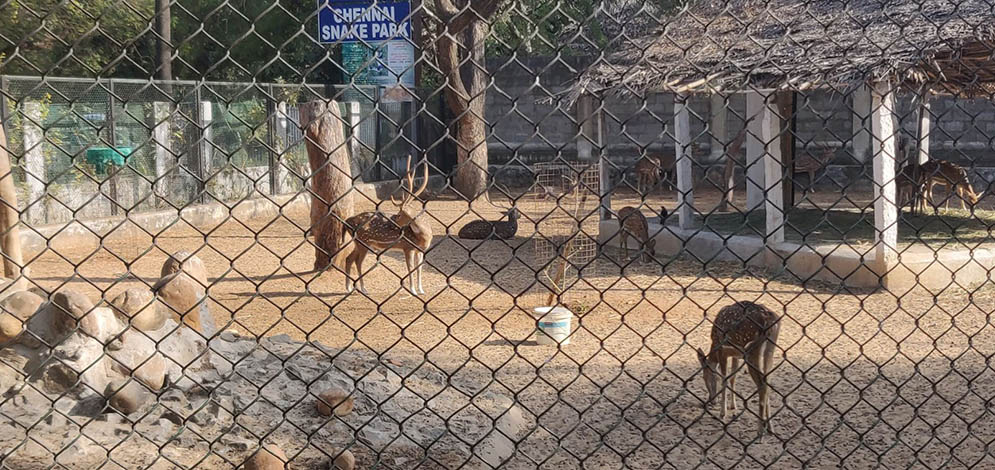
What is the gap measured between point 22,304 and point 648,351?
4.20m

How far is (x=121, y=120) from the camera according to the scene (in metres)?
13.0

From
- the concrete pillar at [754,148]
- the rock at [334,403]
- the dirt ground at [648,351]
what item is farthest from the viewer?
the concrete pillar at [754,148]

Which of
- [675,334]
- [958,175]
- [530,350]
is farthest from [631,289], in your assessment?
[958,175]

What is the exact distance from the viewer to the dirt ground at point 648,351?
4.26 m

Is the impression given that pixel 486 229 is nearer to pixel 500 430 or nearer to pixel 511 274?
pixel 511 274

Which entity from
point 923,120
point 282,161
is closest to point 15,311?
point 282,161

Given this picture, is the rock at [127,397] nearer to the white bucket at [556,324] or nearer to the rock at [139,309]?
the rock at [139,309]

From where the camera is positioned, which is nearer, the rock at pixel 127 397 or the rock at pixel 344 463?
the rock at pixel 344 463

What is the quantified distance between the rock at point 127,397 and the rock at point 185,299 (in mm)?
1108

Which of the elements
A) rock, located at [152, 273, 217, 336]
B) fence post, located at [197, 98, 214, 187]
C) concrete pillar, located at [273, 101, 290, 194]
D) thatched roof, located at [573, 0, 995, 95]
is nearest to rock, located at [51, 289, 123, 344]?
rock, located at [152, 273, 217, 336]

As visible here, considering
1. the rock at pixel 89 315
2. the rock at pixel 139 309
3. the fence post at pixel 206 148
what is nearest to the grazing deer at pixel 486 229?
the fence post at pixel 206 148

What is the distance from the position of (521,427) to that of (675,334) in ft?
8.41

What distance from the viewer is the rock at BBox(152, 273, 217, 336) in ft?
18.1

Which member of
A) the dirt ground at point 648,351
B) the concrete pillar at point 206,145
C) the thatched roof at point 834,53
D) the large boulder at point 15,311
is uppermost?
the thatched roof at point 834,53
